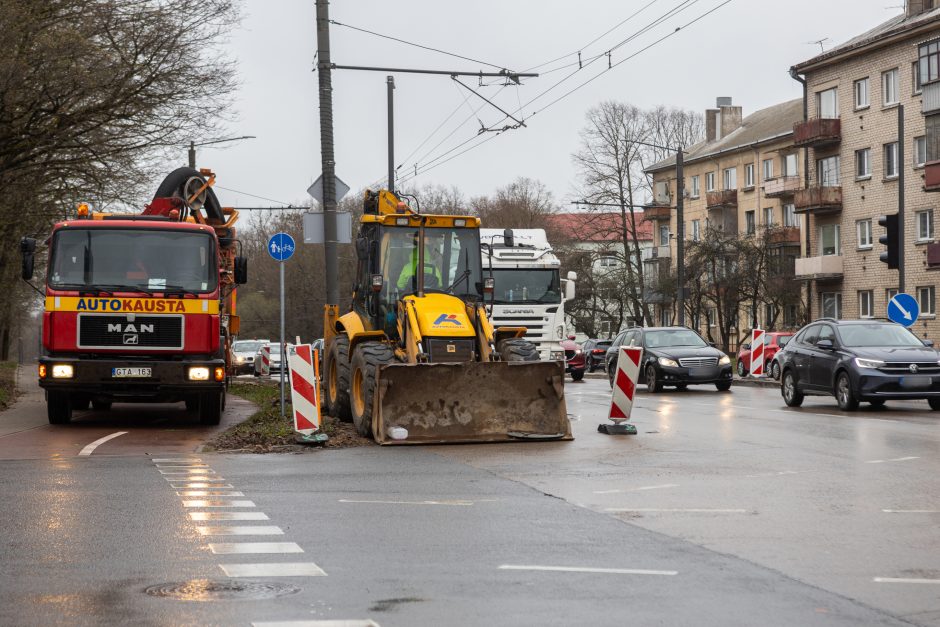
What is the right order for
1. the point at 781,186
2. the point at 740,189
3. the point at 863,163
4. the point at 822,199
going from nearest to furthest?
the point at 863,163
the point at 822,199
the point at 781,186
the point at 740,189

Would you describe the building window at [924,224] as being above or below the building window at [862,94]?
below

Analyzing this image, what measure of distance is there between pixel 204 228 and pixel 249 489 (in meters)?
8.28

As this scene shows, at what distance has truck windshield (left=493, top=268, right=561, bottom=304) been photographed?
30.9 metres

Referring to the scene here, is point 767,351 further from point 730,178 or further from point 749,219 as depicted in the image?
point 730,178

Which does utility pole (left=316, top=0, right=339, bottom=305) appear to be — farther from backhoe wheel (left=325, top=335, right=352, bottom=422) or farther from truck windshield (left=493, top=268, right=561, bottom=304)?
truck windshield (left=493, top=268, right=561, bottom=304)

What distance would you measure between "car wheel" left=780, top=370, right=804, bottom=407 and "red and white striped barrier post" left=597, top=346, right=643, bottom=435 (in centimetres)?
740

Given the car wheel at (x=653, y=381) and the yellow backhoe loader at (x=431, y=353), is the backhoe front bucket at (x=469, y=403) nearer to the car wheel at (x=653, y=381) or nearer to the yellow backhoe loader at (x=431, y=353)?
the yellow backhoe loader at (x=431, y=353)

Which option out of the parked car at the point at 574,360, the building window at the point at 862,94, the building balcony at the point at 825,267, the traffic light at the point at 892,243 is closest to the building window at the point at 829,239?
the building balcony at the point at 825,267

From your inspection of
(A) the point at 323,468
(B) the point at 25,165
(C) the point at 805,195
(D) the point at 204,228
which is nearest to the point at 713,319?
(C) the point at 805,195

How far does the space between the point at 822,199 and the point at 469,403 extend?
153 ft

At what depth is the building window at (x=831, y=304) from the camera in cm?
6009

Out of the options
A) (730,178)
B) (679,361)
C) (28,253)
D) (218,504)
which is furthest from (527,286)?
(730,178)

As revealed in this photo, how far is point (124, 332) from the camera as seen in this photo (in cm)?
1842

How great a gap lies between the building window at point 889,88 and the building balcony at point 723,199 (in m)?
19.6
